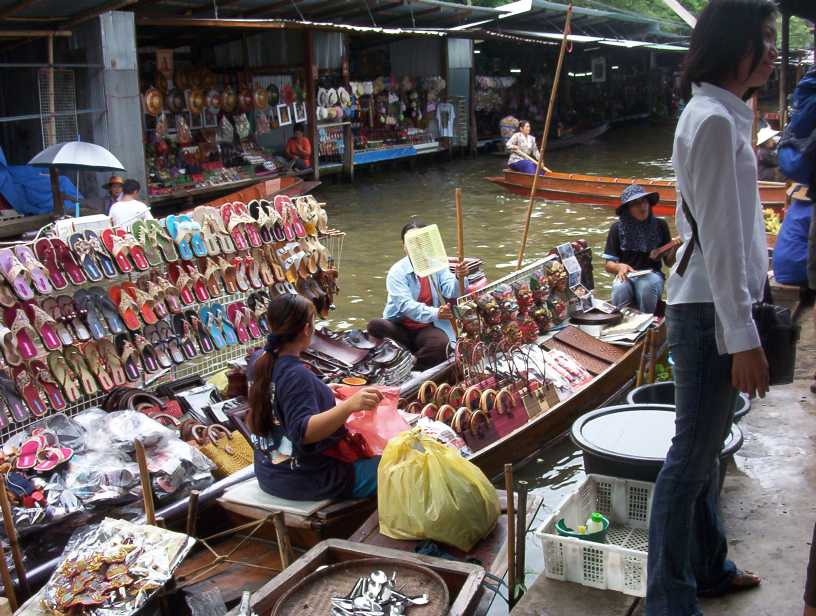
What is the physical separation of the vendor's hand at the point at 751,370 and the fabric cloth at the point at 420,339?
164 inches

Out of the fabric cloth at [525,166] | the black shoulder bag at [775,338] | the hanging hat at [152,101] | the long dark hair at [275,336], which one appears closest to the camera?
the black shoulder bag at [775,338]

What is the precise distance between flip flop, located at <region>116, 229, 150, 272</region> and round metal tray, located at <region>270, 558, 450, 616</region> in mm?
2997

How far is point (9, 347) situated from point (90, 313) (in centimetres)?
57

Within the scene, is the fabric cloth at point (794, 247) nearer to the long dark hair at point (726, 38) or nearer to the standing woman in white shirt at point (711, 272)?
the standing woman in white shirt at point (711, 272)

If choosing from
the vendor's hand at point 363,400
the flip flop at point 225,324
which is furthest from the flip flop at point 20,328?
the vendor's hand at point 363,400

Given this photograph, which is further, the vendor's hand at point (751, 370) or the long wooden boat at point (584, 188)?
the long wooden boat at point (584, 188)

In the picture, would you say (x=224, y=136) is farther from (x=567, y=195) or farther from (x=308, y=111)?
(x=567, y=195)

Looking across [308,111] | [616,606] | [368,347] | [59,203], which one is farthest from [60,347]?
[308,111]

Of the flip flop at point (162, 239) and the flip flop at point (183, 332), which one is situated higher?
the flip flop at point (162, 239)

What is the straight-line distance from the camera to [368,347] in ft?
20.4

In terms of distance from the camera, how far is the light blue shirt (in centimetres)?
664

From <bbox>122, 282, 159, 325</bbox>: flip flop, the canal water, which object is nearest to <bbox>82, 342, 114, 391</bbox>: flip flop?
<bbox>122, 282, 159, 325</bbox>: flip flop

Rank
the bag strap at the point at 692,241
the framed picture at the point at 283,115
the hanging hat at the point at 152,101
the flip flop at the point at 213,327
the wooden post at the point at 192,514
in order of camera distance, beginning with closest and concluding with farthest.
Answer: the bag strap at the point at 692,241
the wooden post at the point at 192,514
the flip flop at the point at 213,327
the hanging hat at the point at 152,101
the framed picture at the point at 283,115

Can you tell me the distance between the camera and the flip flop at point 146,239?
18.9 ft
